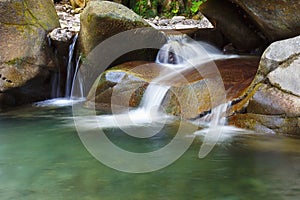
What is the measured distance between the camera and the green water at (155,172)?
133 inches

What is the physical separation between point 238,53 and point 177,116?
3.12 m

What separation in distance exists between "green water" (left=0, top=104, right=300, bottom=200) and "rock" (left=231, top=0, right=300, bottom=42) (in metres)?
2.42

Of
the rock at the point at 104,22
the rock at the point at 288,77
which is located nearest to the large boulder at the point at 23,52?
the rock at the point at 104,22

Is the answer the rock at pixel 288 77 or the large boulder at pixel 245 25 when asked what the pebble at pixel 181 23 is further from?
the rock at pixel 288 77

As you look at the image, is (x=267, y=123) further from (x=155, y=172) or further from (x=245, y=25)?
(x=245, y=25)

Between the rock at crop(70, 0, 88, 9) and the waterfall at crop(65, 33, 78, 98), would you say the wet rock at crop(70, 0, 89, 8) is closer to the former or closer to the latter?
the rock at crop(70, 0, 88, 9)

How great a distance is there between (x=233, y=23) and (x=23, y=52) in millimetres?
4288

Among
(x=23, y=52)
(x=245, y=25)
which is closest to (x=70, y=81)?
(x=23, y=52)

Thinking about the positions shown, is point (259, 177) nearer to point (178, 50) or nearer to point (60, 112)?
point (60, 112)

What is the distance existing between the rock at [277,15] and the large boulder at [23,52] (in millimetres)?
3831

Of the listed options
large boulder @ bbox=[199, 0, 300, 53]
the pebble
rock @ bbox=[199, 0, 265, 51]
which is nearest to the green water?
large boulder @ bbox=[199, 0, 300, 53]

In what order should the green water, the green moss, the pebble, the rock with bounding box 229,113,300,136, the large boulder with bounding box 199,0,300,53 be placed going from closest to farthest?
the green water, the rock with bounding box 229,113,300,136, the large boulder with bounding box 199,0,300,53, the green moss, the pebble

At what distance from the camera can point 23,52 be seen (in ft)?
24.5

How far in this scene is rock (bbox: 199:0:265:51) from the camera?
27.4 ft
